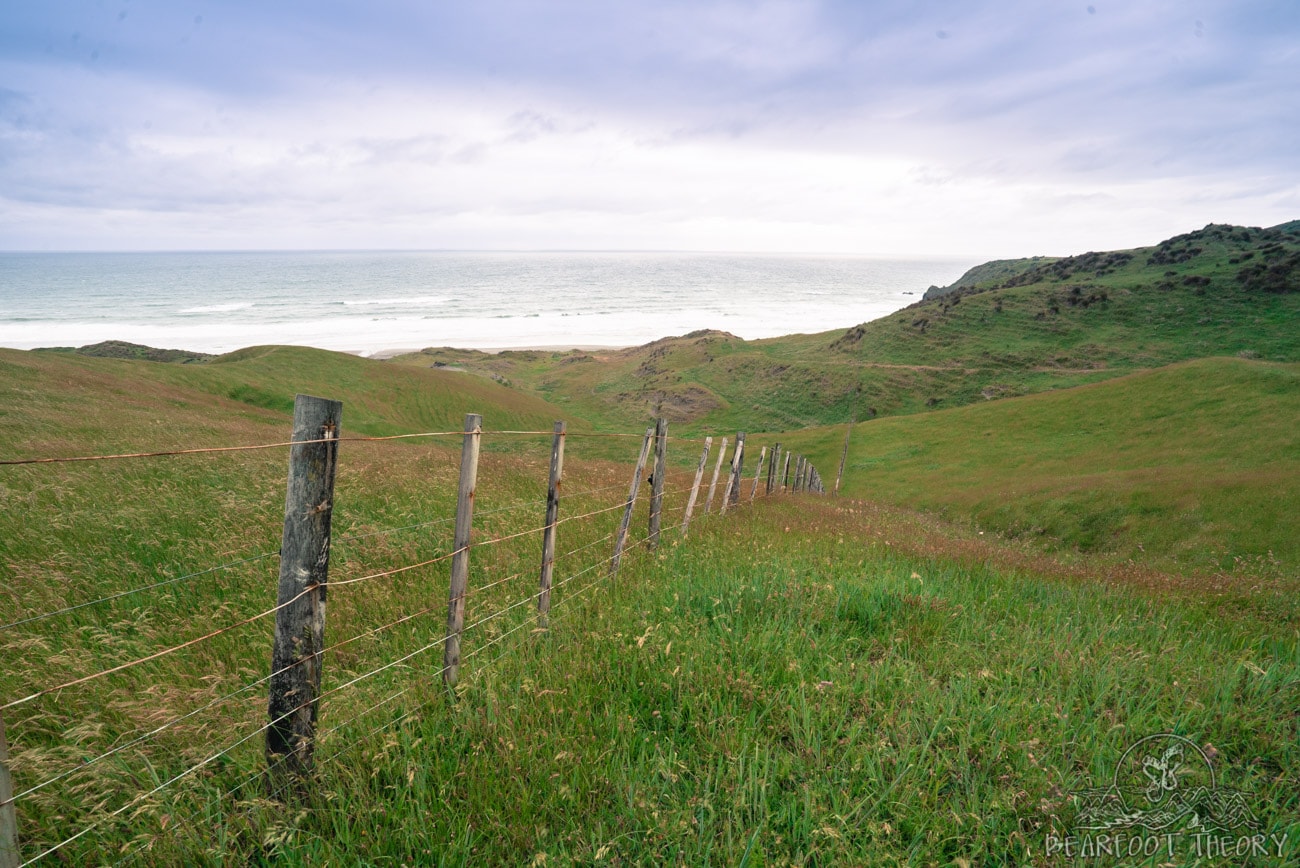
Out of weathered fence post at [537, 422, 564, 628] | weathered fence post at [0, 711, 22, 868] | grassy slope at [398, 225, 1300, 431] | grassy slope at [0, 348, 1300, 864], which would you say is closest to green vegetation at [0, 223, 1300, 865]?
grassy slope at [0, 348, 1300, 864]

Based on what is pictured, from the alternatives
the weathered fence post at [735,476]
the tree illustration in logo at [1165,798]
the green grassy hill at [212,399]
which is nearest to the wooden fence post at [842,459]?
the weathered fence post at [735,476]

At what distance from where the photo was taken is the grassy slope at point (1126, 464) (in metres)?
19.0

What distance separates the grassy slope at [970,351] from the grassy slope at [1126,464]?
17.0 meters

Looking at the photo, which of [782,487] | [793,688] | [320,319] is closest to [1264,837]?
[793,688]

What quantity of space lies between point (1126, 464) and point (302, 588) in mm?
38620

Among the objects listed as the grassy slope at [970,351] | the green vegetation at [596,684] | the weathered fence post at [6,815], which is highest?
the grassy slope at [970,351]

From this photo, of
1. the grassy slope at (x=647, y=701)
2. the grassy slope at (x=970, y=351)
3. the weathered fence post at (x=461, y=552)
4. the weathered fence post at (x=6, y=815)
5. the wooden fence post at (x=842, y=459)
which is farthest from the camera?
the grassy slope at (x=970, y=351)

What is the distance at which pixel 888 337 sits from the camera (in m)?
83.1

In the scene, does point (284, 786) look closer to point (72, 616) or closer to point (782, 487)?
point (72, 616)

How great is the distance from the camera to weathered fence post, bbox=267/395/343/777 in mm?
3471

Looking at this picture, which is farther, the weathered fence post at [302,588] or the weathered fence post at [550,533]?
the weathered fence post at [550,533]

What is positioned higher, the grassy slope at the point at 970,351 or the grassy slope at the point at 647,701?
the grassy slope at the point at 970,351

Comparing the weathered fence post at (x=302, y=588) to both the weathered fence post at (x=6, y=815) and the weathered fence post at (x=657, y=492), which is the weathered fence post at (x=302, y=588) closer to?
the weathered fence post at (x=6, y=815)

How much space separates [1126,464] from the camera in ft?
103
